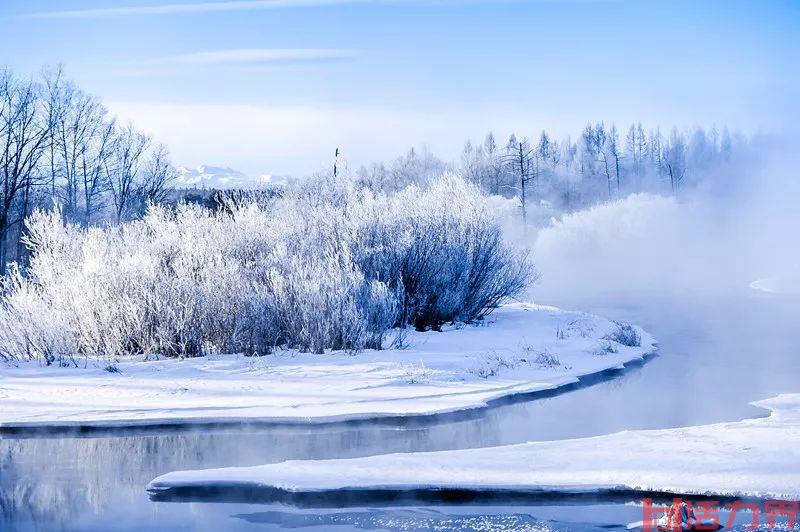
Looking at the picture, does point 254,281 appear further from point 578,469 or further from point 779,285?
point 779,285

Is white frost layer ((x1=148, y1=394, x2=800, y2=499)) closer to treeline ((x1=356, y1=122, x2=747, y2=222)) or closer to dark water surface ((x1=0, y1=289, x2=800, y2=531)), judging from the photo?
dark water surface ((x1=0, y1=289, x2=800, y2=531))

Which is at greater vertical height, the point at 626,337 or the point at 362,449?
the point at 626,337

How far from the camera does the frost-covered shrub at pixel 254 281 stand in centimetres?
1498

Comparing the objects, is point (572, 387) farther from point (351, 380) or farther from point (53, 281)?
point (53, 281)

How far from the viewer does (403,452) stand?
367 inches

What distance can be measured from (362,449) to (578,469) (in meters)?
2.48

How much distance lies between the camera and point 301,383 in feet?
41.1

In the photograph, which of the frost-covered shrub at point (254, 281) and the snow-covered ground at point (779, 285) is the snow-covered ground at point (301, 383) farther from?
the snow-covered ground at point (779, 285)

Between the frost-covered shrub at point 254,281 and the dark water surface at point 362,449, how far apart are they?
4701mm

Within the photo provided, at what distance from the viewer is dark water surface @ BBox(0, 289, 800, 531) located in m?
7.11

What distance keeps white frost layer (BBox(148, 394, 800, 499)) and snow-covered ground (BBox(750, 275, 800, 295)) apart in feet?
92.0

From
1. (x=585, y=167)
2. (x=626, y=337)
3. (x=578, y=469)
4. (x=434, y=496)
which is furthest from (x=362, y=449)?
(x=585, y=167)

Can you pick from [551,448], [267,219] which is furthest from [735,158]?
[551,448]

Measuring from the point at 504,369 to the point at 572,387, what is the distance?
1.12 meters
